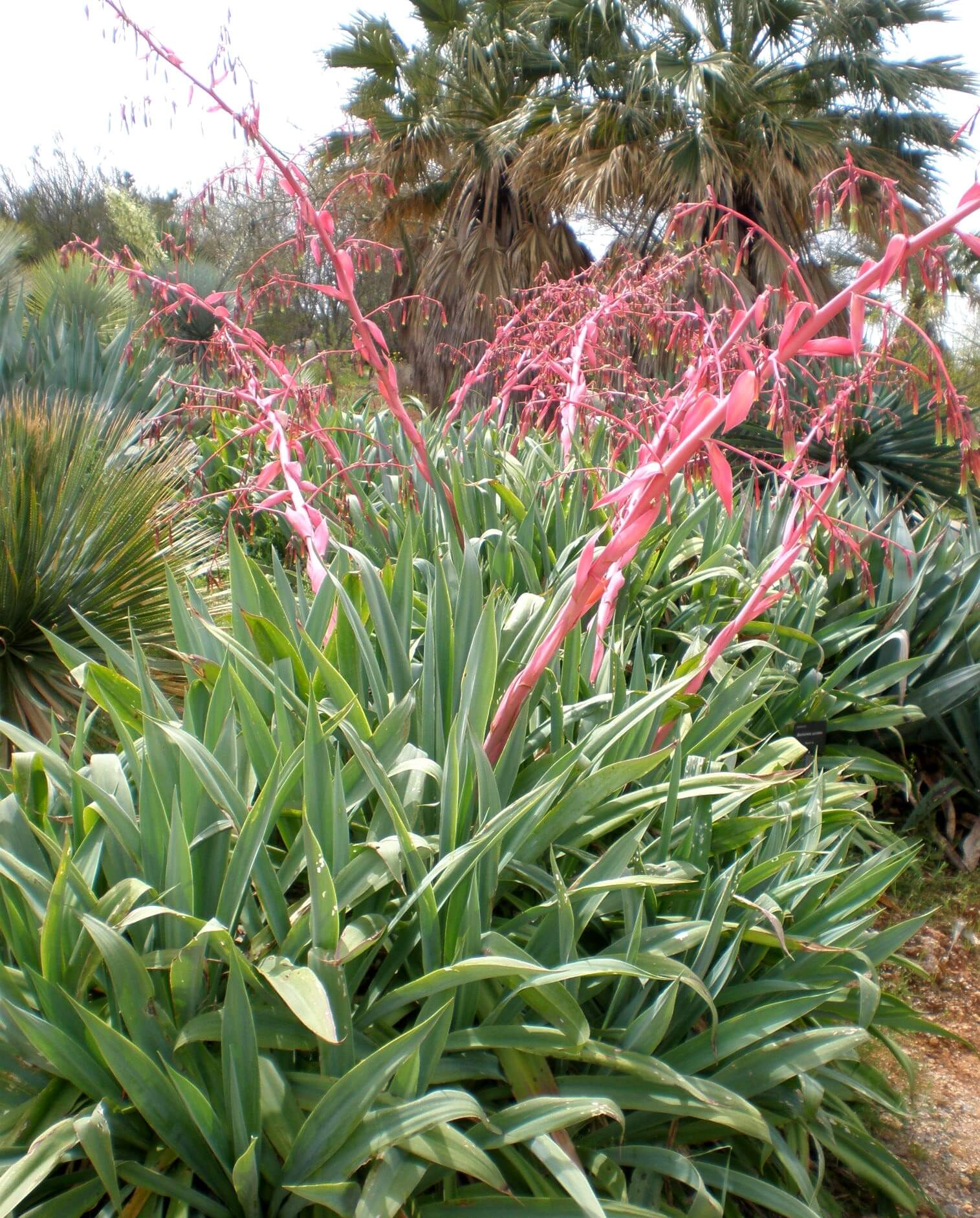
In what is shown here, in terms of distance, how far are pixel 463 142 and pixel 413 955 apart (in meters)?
14.9

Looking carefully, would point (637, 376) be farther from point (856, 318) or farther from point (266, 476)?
point (856, 318)

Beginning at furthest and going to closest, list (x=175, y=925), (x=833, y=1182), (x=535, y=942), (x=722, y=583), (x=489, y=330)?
1. (x=489, y=330)
2. (x=722, y=583)
3. (x=833, y=1182)
4. (x=535, y=942)
5. (x=175, y=925)

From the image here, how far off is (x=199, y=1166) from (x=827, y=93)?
14.2 m

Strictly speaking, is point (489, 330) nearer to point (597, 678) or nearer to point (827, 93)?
point (827, 93)

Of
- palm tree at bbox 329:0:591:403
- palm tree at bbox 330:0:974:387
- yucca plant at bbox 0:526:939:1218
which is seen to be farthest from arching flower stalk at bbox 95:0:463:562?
palm tree at bbox 329:0:591:403

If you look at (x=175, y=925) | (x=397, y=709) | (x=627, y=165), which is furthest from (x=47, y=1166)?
(x=627, y=165)

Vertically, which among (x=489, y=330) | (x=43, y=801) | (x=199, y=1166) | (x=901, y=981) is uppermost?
(x=489, y=330)

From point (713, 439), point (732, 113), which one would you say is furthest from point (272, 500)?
point (732, 113)

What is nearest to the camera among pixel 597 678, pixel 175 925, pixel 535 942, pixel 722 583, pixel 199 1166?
pixel 199 1166

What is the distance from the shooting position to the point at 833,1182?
2.02 meters

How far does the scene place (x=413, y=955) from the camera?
1.69 metres

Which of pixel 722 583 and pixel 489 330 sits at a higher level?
pixel 489 330

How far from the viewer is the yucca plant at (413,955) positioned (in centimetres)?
136

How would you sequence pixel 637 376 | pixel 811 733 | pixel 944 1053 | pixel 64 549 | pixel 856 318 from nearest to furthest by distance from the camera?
pixel 856 318 < pixel 944 1053 < pixel 811 733 < pixel 64 549 < pixel 637 376
